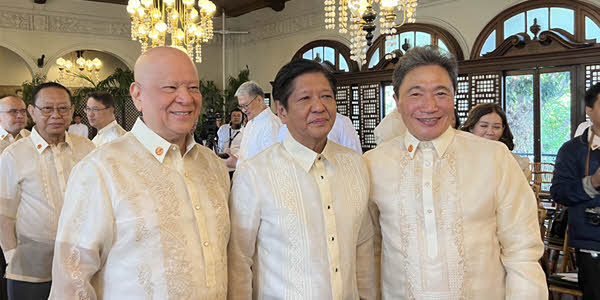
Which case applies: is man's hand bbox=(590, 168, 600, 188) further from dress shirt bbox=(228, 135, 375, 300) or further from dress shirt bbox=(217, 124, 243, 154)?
dress shirt bbox=(217, 124, 243, 154)

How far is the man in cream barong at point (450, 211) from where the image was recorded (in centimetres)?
186

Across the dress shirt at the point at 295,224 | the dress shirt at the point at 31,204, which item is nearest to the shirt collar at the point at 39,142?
the dress shirt at the point at 31,204

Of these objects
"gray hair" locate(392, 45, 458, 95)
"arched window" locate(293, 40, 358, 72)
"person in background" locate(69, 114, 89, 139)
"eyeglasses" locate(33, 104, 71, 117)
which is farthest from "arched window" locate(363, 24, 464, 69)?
"gray hair" locate(392, 45, 458, 95)

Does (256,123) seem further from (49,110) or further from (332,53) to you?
(332,53)

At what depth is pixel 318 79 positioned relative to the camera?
193cm

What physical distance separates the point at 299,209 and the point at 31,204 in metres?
1.92

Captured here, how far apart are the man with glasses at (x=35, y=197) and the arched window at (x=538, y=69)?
25.0ft

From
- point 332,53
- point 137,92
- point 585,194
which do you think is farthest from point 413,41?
point 137,92

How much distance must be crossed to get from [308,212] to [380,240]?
1.60 ft

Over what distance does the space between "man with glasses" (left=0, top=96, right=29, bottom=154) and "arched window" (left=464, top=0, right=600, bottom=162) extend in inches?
285

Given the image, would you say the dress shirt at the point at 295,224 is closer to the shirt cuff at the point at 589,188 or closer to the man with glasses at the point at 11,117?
the shirt cuff at the point at 589,188

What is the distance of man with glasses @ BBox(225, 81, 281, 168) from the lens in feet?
15.6

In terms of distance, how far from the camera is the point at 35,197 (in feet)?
9.62

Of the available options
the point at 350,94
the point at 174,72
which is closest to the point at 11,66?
the point at 350,94
